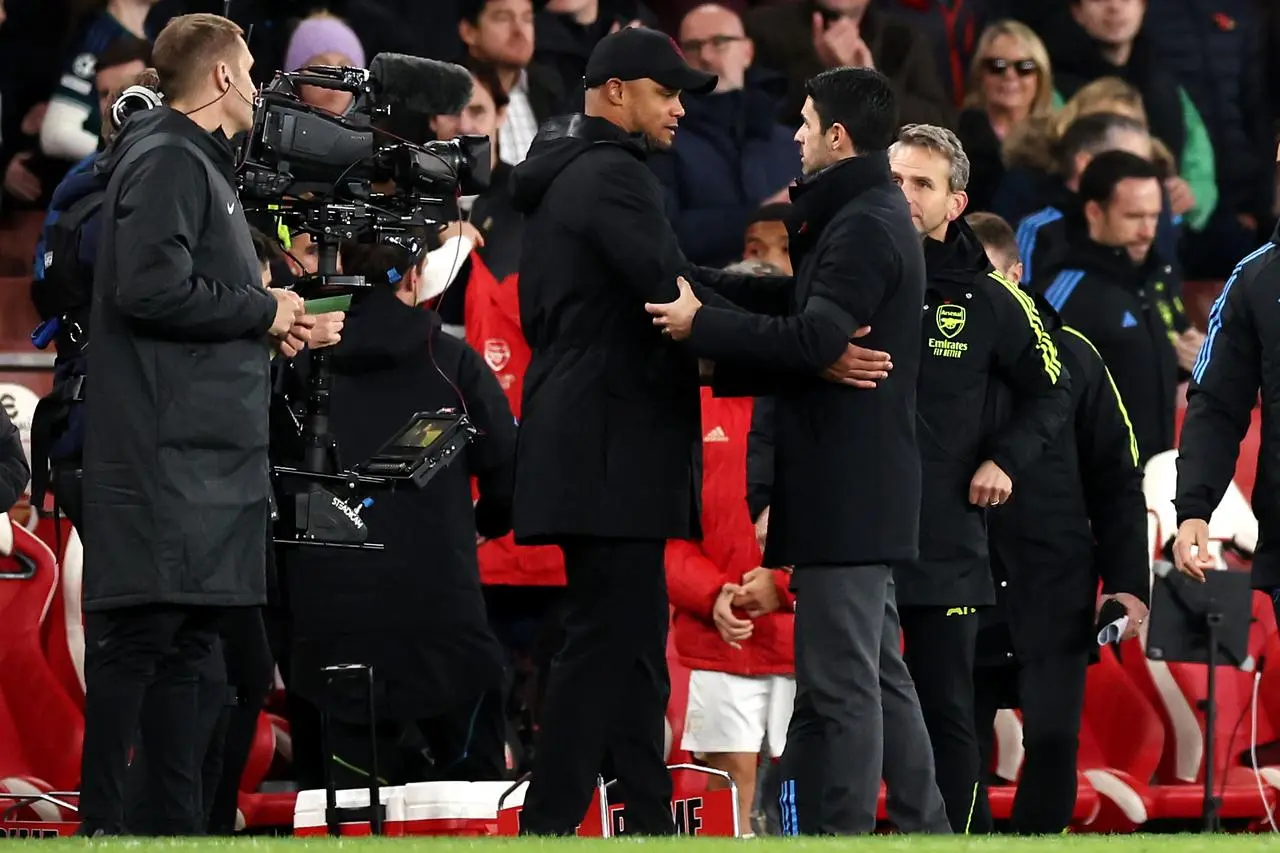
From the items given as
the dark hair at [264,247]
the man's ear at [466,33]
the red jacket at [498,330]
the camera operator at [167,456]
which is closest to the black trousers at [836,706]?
the camera operator at [167,456]

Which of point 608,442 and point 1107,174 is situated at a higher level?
point 1107,174

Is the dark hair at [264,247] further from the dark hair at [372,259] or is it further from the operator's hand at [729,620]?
the operator's hand at [729,620]

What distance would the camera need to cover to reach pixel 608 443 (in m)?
5.64

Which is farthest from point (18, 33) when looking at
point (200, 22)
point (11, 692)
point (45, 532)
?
point (200, 22)

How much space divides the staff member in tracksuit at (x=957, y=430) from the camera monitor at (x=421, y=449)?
4.15ft

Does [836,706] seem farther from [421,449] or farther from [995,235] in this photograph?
[995,235]

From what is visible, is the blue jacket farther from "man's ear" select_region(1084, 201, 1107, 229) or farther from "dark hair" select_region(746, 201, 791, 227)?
"man's ear" select_region(1084, 201, 1107, 229)

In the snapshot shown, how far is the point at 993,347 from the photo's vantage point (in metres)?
6.71

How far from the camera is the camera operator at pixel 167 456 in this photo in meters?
5.34

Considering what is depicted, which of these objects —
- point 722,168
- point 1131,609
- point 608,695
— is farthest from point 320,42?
point 608,695

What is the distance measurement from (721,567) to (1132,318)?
301 cm

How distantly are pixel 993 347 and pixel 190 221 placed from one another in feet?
7.97

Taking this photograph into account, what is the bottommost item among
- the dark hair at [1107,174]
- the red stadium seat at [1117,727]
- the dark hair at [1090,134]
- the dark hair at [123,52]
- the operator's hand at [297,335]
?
the red stadium seat at [1117,727]

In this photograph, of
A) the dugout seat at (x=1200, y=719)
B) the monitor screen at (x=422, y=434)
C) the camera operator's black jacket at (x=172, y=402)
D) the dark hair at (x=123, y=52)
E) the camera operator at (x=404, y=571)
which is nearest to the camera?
the camera operator's black jacket at (x=172, y=402)
